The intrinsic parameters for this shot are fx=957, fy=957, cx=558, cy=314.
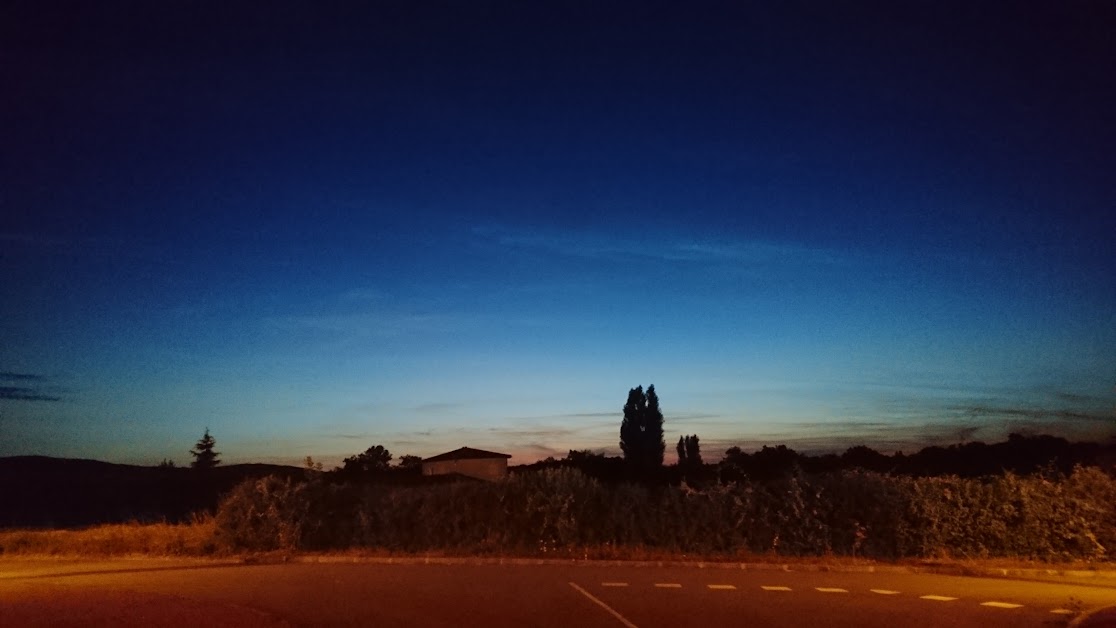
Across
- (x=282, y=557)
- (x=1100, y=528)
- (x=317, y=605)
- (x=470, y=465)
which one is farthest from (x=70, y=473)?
(x=1100, y=528)

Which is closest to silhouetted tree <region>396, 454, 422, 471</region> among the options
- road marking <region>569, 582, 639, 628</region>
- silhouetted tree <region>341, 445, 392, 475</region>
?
silhouetted tree <region>341, 445, 392, 475</region>

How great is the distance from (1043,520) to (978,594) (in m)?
6.82

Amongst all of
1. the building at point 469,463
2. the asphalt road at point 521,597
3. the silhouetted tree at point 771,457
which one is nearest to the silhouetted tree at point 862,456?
the silhouetted tree at point 771,457

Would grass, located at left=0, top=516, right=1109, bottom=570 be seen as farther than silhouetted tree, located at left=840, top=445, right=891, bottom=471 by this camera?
No

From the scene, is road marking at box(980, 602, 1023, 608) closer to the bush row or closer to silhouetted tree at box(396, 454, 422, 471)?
the bush row

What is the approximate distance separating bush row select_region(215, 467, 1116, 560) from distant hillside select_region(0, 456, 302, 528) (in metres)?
26.3

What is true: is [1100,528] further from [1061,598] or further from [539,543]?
[539,543]

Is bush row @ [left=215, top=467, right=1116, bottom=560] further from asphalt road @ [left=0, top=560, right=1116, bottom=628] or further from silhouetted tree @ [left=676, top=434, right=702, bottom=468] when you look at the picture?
silhouetted tree @ [left=676, top=434, right=702, bottom=468]

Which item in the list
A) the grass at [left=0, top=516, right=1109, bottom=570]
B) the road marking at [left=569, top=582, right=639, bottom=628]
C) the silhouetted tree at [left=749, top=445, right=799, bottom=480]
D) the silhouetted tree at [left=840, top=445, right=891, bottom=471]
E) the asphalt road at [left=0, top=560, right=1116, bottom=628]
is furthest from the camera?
the silhouetted tree at [left=749, top=445, right=799, bottom=480]

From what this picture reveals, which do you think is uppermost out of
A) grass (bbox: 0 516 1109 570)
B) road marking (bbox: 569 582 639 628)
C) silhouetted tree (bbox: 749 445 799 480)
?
silhouetted tree (bbox: 749 445 799 480)

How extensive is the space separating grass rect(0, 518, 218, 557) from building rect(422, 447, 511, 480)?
35262mm

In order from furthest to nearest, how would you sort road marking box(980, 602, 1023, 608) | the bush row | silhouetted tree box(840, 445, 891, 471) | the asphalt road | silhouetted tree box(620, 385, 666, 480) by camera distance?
silhouetted tree box(620, 385, 666, 480), silhouetted tree box(840, 445, 891, 471), the bush row, road marking box(980, 602, 1023, 608), the asphalt road

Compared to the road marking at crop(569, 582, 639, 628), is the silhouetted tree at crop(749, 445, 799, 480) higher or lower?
higher

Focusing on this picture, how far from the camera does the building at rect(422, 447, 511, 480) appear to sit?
206 ft
